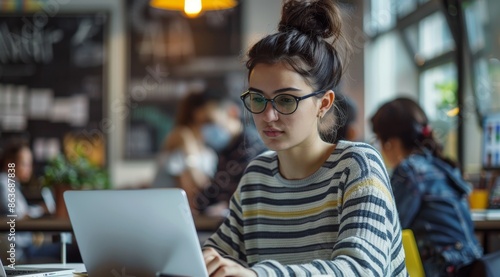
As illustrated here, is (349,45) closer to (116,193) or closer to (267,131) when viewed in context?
(267,131)

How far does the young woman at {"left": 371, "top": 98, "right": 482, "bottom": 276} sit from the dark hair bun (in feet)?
5.77

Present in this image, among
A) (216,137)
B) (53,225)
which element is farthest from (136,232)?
(216,137)

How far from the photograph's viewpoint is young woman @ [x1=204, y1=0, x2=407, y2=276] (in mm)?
1883

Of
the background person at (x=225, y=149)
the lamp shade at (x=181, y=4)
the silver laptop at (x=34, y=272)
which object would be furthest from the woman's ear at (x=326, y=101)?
the lamp shade at (x=181, y=4)

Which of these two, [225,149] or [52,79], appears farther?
[52,79]

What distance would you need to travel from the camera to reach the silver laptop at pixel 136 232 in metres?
1.66

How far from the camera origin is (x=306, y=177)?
6.89ft

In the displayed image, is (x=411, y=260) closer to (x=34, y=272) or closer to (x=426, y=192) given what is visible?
(x=34, y=272)

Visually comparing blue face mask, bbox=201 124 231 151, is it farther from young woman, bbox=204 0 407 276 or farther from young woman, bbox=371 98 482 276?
young woman, bbox=204 0 407 276

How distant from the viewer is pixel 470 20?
19.4ft

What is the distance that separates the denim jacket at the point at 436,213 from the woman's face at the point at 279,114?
1878 mm

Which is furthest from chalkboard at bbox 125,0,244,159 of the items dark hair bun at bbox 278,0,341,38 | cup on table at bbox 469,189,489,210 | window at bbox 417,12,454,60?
dark hair bun at bbox 278,0,341,38

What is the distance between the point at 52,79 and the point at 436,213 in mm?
4374

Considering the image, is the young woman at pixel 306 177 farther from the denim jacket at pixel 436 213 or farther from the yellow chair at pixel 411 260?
the denim jacket at pixel 436 213
